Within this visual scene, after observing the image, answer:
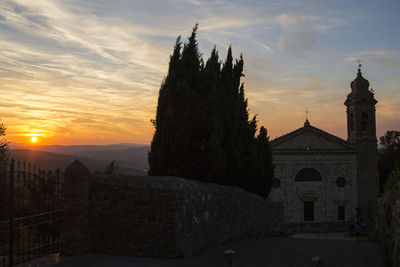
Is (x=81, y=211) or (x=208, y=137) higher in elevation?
(x=208, y=137)

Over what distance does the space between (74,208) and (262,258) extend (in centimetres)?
471

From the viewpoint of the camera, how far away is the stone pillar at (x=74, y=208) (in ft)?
30.5

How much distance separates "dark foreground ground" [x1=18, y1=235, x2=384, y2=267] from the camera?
343 inches

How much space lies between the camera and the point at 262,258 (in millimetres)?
9969

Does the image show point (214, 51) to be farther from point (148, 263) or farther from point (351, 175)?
point (351, 175)

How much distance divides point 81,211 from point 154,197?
1.77 metres

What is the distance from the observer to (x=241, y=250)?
11.0 meters

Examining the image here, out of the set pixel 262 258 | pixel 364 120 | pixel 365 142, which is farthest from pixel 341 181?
pixel 262 258

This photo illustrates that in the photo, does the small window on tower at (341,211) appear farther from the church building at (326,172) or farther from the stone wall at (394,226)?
the stone wall at (394,226)

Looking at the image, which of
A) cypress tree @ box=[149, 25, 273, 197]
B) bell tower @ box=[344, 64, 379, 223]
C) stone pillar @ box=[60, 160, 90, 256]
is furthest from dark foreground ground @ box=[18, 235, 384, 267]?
bell tower @ box=[344, 64, 379, 223]

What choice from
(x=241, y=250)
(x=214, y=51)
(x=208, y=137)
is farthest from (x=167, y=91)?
(x=241, y=250)

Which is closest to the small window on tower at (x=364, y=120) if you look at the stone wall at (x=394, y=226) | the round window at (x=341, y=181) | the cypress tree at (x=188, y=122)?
the round window at (x=341, y=181)

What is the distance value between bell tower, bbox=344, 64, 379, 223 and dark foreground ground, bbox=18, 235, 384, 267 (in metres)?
34.5

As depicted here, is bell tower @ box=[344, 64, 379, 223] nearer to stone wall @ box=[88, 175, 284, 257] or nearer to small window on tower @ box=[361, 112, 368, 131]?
small window on tower @ box=[361, 112, 368, 131]
